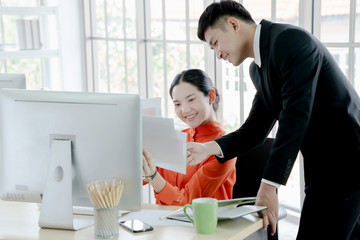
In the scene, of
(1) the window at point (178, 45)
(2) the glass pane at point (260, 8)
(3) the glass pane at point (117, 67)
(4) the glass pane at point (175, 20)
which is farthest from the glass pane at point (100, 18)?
(2) the glass pane at point (260, 8)

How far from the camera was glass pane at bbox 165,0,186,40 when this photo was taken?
3393 millimetres

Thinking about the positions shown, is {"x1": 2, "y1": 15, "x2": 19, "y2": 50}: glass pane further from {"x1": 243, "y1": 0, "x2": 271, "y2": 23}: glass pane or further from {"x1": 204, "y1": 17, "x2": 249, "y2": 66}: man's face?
{"x1": 204, "y1": 17, "x2": 249, "y2": 66}: man's face

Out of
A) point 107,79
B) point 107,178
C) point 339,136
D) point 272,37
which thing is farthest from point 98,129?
point 107,79

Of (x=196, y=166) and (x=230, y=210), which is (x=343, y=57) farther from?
(x=230, y=210)

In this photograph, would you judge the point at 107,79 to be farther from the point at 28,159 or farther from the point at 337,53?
the point at 28,159

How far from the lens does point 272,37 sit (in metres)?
1.76

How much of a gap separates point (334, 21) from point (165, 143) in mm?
1088

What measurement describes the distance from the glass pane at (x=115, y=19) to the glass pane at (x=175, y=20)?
1.82 ft

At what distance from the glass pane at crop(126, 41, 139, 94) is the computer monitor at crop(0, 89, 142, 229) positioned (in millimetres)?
2153

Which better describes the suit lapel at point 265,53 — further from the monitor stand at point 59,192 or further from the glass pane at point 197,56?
the glass pane at point 197,56

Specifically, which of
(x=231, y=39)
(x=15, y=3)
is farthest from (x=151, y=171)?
(x=15, y=3)

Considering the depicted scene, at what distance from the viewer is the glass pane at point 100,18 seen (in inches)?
163

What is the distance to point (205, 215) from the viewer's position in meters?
1.57

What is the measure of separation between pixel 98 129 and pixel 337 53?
1.31 m
